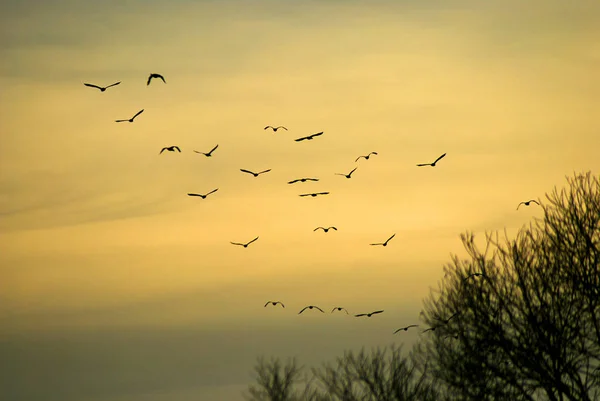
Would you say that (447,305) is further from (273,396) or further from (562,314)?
(273,396)

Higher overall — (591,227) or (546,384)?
(591,227)

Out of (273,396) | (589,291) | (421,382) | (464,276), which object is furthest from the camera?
(273,396)

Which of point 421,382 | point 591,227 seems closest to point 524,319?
point 591,227

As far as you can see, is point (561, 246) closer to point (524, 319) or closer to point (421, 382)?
point (524, 319)

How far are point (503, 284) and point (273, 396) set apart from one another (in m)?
46.5

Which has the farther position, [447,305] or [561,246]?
[447,305]

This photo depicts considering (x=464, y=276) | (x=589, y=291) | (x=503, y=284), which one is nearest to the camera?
(x=589, y=291)

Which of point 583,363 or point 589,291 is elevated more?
point 589,291

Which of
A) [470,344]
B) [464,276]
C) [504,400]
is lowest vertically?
[504,400]

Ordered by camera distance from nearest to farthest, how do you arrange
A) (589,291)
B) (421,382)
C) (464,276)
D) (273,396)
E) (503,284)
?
(589,291) → (503,284) → (464,276) → (421,382) → (273,396)

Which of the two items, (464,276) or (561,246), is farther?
(464,276)

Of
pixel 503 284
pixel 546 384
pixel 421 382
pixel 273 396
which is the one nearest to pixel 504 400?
pixel 546 384

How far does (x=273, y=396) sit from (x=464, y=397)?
146 feet

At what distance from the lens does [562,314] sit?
34.4m
